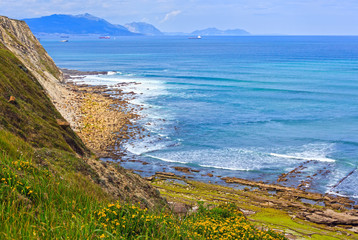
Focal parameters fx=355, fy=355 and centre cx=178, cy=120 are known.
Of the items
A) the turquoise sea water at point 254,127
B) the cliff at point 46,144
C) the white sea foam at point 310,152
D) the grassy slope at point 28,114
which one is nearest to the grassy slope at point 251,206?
the turquoise sea water at point 254,127

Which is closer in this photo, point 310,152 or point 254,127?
point 310,152

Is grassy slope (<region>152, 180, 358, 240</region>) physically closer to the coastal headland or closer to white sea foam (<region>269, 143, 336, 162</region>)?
the coastal headland

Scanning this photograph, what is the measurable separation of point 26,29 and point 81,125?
39.8 metres

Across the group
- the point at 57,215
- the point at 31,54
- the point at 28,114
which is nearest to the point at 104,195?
the point at 57,215

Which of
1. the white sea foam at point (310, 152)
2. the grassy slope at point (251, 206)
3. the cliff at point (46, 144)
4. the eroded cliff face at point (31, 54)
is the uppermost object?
the eroded cliff face at point (31, 54)

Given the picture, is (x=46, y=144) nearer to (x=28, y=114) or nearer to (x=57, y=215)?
(x=28, y=114)

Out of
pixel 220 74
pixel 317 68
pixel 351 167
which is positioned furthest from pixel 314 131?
pixel 317 68

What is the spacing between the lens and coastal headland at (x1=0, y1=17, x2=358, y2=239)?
319 inches

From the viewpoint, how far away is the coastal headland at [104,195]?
26.6 ft

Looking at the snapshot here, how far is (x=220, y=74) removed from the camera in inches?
4210

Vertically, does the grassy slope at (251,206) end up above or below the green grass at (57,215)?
below

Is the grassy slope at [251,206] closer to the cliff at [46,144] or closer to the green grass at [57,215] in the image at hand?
the cliff at [46,144]

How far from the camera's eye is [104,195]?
13477 mm

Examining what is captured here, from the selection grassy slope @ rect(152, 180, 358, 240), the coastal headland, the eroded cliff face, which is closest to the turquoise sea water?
the coastal headland
